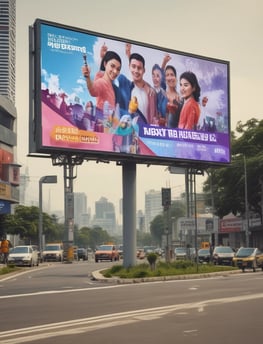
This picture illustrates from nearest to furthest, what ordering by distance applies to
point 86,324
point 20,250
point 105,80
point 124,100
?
point 86,324 < point 105,80 < point 124,100 < point 20,250

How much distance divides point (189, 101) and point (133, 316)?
72.2 feet

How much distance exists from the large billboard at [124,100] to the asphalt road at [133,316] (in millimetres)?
10024

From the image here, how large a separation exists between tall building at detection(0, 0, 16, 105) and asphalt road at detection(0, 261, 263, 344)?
468 feet

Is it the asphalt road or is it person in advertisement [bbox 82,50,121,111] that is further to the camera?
person in advertisement [bbox 82,50,121,111]

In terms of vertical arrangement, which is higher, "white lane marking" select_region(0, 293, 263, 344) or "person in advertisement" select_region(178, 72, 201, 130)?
"person in advertisement" select_region(178, 72, 201, 130)

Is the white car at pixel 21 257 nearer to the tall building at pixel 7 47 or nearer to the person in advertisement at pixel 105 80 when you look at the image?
the person in advertisement at pixel 105 80

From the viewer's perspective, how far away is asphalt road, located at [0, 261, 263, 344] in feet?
35.7

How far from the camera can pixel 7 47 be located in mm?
162125

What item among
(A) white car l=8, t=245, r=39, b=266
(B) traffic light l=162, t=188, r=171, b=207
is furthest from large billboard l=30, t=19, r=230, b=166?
(A) white car l=8, t=245, r=39, b=266

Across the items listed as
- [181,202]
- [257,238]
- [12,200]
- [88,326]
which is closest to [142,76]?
[88,326]

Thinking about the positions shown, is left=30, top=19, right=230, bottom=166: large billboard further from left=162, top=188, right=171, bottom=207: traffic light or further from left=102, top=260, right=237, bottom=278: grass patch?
left=102, top=260, right=237, bottom=278: grass patch

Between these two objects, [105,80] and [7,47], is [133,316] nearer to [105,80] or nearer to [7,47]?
[105,80]

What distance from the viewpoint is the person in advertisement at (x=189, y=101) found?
33.9 m

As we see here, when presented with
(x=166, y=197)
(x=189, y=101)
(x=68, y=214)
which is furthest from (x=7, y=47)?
(x=166, y=197)
